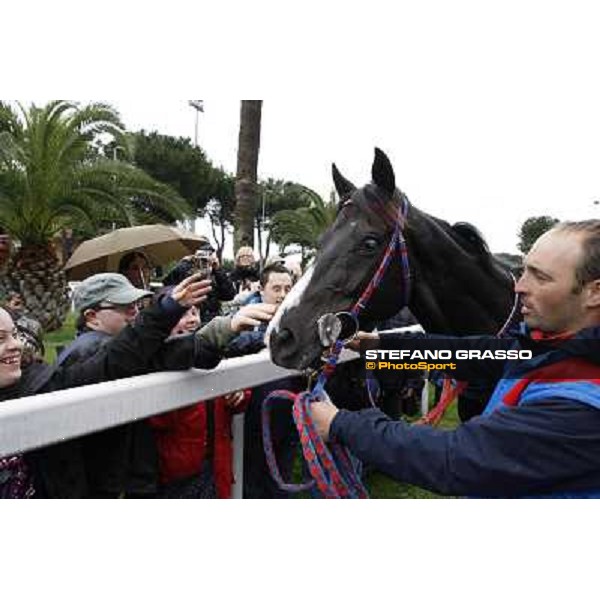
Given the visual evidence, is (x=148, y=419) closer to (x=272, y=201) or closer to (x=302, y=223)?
(x=302, y=223)

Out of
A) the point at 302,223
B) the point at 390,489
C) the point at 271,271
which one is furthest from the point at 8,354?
the point at 302,223

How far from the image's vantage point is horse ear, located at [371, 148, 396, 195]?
203cm

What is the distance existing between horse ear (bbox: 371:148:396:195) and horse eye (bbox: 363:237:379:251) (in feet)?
0.57

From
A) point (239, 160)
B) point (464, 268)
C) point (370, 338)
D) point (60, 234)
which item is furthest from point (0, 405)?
point (60, 234)

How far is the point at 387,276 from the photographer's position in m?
2.10

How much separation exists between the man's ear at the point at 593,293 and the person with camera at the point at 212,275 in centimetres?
169

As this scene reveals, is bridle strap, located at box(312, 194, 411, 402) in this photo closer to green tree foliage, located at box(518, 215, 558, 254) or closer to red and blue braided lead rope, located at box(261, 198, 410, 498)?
red and blue braided lead rope, located at box(261, 198, 410, 498)

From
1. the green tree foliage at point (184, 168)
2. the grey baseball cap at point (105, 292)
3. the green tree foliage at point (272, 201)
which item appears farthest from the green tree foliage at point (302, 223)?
the grey baseball cap at point (105, 292)

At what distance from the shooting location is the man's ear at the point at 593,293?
115cm

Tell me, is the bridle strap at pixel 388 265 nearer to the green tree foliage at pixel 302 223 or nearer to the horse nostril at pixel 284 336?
the horse nostril at pixel 284 336

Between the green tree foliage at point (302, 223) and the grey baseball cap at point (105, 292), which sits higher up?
the green tree foliage at point (302, 223)

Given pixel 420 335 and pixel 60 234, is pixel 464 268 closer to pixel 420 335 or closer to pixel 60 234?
pixel 420 335

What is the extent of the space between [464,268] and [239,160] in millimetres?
1680

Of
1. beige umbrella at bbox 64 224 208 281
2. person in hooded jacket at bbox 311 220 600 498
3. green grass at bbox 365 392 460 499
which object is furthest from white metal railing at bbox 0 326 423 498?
beige umbrella at bbox 64 224 208 281
